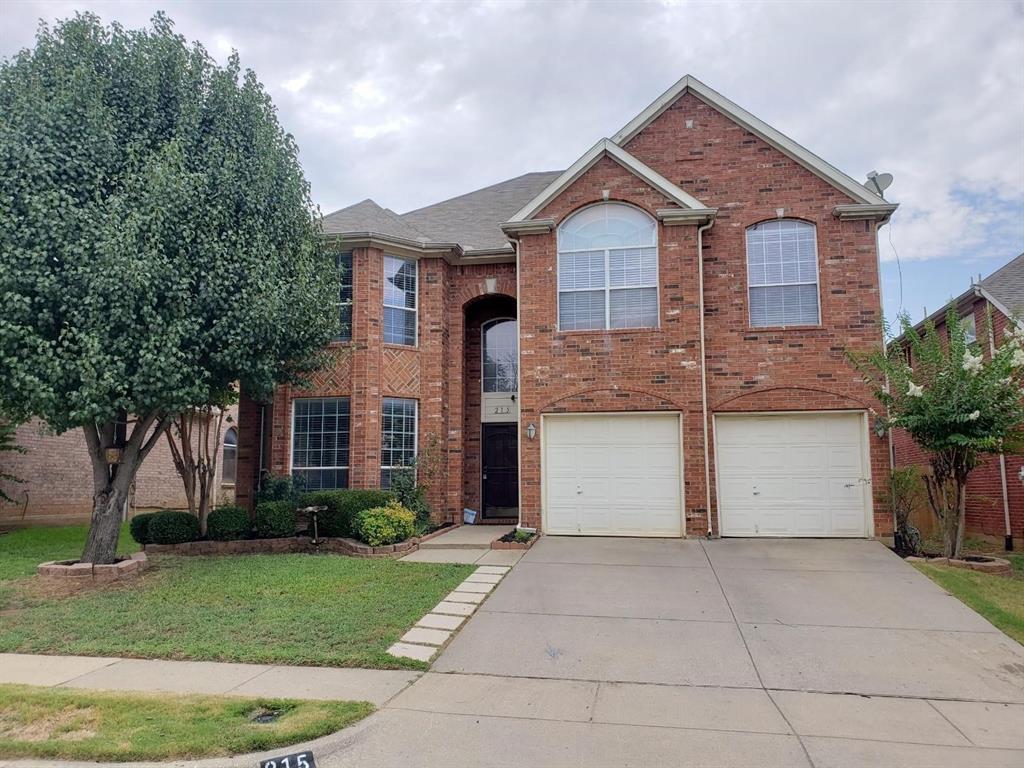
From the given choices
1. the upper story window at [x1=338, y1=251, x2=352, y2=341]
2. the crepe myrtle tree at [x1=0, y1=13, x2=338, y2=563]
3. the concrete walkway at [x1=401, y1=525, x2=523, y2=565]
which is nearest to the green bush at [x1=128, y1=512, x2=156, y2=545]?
the crepe myrtle tree at [x1=0, y1=13, x2=338, y2=563]

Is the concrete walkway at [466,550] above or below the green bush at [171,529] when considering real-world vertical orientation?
below

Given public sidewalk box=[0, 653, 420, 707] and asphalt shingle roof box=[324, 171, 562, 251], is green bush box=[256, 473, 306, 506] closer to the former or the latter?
asphalt shingle roof box=[324, 171, 562, 251]

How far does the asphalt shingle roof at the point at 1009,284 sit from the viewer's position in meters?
12.4

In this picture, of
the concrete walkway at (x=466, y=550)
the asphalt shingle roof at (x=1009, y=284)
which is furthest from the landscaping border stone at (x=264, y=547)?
the asphalt shingle roof at (x=1009, y=284)

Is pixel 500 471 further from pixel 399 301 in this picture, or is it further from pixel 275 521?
pixel 275 521

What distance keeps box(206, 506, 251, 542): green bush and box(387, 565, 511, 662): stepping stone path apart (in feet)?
15.8

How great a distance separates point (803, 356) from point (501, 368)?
6325 millimetres

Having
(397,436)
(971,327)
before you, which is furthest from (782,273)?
(397,436)

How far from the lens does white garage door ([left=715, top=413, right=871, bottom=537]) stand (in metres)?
11.8

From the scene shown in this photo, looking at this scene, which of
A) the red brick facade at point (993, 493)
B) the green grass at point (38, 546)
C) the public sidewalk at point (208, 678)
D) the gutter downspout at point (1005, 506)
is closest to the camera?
the public sidewalk at point (208, 678)

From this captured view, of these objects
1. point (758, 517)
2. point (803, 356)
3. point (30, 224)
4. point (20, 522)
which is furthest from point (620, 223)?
point (20, 522)

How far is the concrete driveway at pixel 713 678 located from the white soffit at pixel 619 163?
666 centimetres

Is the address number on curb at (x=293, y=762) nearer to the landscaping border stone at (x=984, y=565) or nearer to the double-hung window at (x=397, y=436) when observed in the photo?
the landscaping border stone at (x=984, y=565)

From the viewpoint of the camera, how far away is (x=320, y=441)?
1374 centimetres
